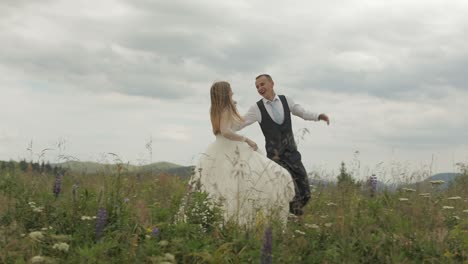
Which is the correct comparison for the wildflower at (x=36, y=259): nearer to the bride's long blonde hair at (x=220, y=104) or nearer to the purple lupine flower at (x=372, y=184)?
the bride's long blonde hair at (x=220, y=104)

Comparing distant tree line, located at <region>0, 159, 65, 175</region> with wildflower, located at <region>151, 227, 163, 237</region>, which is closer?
wildflower, located at <region>151, 227, 163, 237</region>

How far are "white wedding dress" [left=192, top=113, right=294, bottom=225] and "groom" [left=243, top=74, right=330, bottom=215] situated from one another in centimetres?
57

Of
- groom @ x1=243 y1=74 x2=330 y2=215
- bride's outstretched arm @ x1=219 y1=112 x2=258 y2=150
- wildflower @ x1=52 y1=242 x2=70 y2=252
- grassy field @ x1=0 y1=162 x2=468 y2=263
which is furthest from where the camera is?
groom @ x1=243 y1=74 x2=330 y2=215

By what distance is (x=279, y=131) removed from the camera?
720 cm

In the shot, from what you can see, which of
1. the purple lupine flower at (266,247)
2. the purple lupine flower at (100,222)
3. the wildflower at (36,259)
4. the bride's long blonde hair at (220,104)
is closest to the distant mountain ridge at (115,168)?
the purple lupine flower at (100,222)

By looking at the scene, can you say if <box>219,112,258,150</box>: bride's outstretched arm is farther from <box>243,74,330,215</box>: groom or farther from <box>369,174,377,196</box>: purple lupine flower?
<box>369,174,377,196</box>: purple lupine flower

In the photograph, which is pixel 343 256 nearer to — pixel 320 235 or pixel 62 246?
pixel 320 235

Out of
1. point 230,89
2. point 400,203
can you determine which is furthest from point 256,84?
point 400,203

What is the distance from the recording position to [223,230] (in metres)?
4.96

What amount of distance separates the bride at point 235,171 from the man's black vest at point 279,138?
2.02 ft

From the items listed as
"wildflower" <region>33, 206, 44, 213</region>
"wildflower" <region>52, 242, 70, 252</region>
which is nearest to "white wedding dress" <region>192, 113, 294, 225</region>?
"wildflower" <region>33, 206, 44, 213</region>

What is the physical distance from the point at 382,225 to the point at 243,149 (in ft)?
6.10

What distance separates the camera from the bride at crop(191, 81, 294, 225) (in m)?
6.17

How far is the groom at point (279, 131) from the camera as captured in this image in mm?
7113
